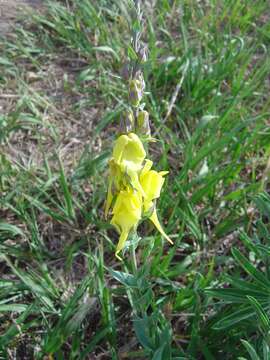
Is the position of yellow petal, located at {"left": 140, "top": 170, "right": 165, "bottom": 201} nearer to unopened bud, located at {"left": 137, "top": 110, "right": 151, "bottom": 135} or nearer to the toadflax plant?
the toadflax plant

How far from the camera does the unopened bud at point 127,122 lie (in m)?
1.12

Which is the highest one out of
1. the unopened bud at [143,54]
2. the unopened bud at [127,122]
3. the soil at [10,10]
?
the unopened bud at [143,54]

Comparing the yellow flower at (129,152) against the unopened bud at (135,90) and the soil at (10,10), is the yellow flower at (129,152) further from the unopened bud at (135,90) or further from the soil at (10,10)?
the soil at (10,10)

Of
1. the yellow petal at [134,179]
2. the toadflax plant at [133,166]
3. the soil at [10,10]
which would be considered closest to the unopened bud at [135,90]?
the toadflax plant at [133,166]

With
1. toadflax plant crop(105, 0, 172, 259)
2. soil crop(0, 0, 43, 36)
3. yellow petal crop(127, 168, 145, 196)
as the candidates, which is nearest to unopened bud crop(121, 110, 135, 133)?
toadflax plant crop(105, 0, 172, 259)

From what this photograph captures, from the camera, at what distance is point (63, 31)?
271cm

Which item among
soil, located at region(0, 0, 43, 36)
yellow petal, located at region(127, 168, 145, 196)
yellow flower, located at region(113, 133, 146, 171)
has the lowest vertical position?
soil, located at region(0, 0, 43, 36)

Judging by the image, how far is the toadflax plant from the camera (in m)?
1.09

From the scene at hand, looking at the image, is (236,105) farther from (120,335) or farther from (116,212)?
(116,212)

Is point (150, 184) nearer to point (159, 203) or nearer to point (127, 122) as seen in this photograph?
point (127, 122)

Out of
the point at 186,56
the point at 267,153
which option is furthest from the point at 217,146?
the point at 186,56

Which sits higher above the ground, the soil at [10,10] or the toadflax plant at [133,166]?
the toadflax plant at [133,166]

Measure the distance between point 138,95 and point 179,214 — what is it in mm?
893

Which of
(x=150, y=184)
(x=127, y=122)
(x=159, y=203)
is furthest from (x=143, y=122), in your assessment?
(x=159, y=203)
